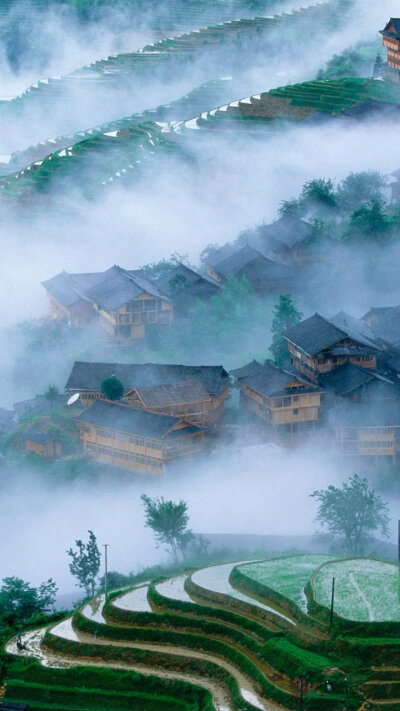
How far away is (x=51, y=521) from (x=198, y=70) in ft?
145

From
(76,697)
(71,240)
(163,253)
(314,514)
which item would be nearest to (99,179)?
(71,240)

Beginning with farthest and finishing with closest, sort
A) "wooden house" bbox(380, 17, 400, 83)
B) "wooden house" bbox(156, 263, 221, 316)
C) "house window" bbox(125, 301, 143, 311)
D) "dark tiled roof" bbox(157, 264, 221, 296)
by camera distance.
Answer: "wooden house" bbox(380, 17, 400, 83) < "dark tiled roof" bbox(157, 264, 221, 296) < "wooden house" bbox(156, 263, 221, 316) < "house window" bbox(125, 301, 143, 311)

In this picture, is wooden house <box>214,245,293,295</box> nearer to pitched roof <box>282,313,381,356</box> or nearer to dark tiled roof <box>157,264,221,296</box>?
dark tiled roof <box>157,264,221,296</box>

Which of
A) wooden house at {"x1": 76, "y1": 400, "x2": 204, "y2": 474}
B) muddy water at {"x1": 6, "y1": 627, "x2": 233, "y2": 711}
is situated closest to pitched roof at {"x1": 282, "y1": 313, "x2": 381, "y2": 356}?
wooden house at {"x1": 76, "y1": 400, "x2": 204, "y2": 474}

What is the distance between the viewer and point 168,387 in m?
39.2

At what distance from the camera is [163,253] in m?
54.2

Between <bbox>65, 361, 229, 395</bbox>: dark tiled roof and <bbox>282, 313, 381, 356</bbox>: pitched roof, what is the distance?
7.50 feet

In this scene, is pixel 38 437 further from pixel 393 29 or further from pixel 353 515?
pixel 393 29

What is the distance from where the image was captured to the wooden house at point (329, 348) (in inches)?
1556

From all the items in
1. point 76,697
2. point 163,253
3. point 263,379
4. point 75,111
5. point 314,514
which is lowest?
point 76,697

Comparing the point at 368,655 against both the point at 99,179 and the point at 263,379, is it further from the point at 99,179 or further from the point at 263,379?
the point at 99,179

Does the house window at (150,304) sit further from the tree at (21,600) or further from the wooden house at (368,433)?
the tree at (21,600)

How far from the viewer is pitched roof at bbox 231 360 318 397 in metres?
38.4

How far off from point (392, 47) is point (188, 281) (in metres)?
18.0
